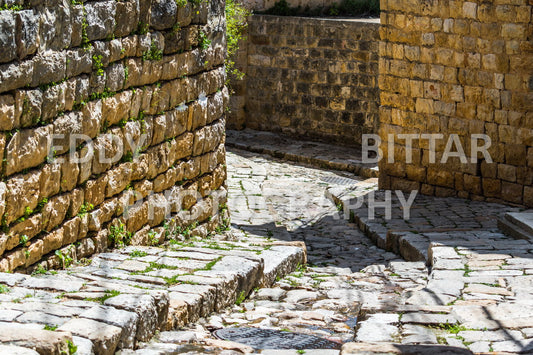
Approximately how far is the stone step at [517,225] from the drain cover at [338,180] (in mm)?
4756

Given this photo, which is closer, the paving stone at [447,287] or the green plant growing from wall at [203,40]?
the paving stone at [447,287]

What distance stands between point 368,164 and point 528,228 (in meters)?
6.36

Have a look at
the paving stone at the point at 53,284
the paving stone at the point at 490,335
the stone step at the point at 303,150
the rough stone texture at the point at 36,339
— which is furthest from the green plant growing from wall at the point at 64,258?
the stone step at the point at 303,150

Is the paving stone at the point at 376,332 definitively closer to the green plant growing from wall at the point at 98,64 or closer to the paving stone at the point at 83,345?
the paving stone at the point at 83,345

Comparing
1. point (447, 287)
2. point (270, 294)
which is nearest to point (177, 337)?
point (270, 294)

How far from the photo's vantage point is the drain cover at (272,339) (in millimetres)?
4816

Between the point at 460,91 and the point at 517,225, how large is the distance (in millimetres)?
2860

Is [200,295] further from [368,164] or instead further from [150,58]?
[368,164]

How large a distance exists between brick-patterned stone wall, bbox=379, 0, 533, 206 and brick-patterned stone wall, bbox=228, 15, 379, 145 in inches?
155

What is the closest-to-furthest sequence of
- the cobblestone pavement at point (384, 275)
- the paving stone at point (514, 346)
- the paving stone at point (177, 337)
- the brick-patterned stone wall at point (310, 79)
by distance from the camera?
the paving stone at point (514, 346) < the cobblestone pavement at point (384, 275) < the paving stone at point (177, 337) < the brick-patterned stone wall at point (310, 79)

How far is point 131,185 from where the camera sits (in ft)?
22.1

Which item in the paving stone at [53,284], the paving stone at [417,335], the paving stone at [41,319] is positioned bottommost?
the paving stone at [417,335]

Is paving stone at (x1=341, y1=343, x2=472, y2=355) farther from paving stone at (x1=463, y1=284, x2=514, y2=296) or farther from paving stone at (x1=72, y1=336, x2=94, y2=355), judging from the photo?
paving stone at (x1=463, y1=284, x2=514, y2=296)

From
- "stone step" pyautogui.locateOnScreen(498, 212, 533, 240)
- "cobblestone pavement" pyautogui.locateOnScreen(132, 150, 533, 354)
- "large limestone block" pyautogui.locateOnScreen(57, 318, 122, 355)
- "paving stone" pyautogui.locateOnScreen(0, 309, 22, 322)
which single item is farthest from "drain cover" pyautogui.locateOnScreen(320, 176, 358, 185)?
"paving stone" pyautogui.locateOnScreen(0, 309, 22, 322)
